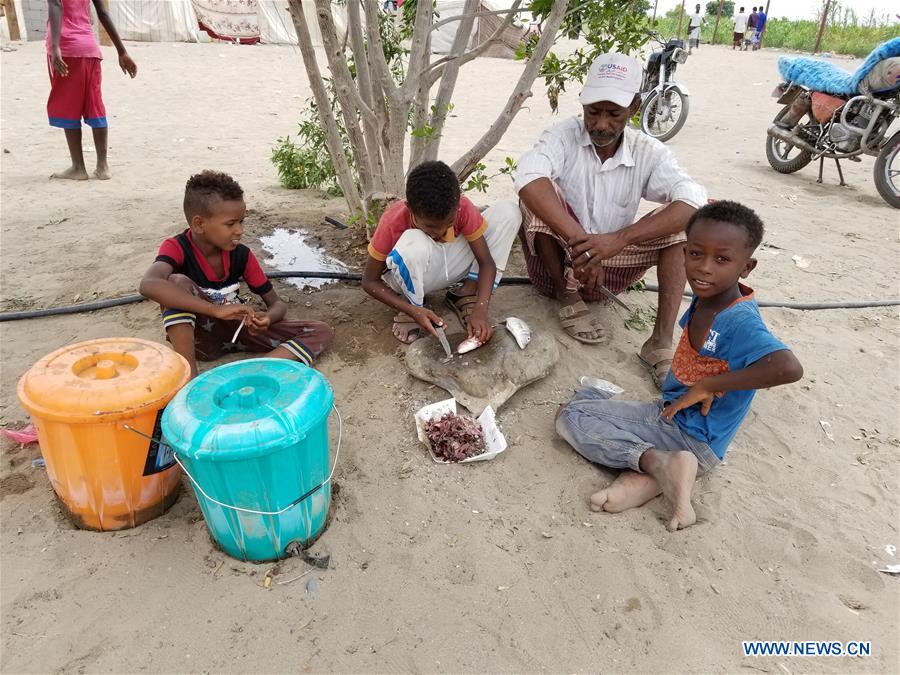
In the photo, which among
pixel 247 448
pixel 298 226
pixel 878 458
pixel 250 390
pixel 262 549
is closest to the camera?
pixel 247 448

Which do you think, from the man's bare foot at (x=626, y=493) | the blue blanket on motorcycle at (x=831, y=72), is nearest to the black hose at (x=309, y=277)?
the man's bare foot at (x=626, y=493)

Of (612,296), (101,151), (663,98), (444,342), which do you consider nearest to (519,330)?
(444,342)

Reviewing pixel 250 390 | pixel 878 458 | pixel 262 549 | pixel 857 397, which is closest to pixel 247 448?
pixel 250 390

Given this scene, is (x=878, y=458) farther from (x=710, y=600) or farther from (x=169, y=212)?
(x=169, y=212)

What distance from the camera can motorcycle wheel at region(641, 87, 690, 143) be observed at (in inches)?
302

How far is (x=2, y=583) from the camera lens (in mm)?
1735

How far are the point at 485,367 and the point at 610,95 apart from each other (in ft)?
4.26

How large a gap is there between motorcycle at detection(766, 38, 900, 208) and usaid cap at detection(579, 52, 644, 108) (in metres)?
4.17

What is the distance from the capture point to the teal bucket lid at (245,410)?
4.97ft

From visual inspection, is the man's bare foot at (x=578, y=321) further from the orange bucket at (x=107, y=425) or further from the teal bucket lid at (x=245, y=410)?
the orange bucket at (x=107, y=425)

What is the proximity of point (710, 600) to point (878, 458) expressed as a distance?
119 cm

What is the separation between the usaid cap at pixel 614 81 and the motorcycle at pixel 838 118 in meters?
4.17

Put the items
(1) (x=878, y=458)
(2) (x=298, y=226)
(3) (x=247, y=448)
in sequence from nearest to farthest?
(3) (x=247, y=448) → (1) (x=878, y=458) → (2) (x=298, y=226)

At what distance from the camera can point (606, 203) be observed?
9.64ft
